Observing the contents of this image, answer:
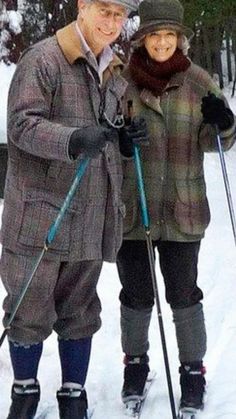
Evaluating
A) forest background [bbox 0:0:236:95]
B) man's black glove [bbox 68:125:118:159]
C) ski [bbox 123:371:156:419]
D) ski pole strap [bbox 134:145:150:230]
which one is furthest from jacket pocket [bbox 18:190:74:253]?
forest background [bbox 0:0:236:95]

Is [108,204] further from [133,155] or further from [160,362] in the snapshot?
[160,362]

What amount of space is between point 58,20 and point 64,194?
7771 mm

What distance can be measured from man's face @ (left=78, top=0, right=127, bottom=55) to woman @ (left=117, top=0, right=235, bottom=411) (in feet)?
1.20

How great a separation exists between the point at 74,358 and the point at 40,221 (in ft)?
2.14

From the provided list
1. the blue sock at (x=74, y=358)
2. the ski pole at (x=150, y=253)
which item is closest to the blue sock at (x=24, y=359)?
the blue sock at (x=74, y=358)

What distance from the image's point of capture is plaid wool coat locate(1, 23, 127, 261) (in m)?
2.85

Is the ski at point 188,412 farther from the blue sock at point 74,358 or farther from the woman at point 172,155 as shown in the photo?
the blue sock at point 74,358

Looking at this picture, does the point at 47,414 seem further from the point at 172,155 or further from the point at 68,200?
the point at 172,155

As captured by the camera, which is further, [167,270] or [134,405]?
[134,405]

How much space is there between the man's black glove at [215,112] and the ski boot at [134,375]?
1.18 m

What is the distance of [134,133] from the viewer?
10.2 ft

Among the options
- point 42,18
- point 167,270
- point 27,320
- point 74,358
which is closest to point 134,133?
point 167,270

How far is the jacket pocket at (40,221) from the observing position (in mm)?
2988

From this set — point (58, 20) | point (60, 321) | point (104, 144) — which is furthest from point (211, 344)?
point (58, 20)
